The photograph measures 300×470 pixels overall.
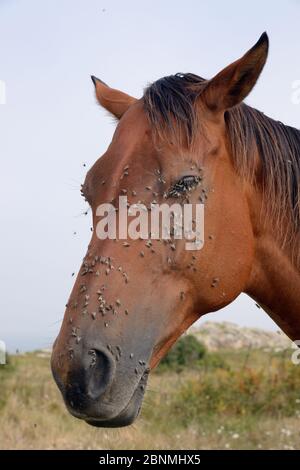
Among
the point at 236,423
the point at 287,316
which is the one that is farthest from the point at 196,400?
the point at 287,316

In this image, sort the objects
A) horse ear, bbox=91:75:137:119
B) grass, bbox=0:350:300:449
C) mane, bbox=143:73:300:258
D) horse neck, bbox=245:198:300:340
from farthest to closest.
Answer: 1. grass, bbox=0:350:300:449
2. horse ear, bbox=91:75:137:119
3. horse neck, bbox=245:198:300:340
4. mane, bbox=143:73:300:258

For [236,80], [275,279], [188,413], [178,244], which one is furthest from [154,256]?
[188,413]

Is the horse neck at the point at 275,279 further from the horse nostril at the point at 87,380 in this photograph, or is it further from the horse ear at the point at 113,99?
the horse ear at the point at 113,99

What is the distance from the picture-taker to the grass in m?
10.1

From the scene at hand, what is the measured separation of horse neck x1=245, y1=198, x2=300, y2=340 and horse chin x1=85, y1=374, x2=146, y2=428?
1.02 meters

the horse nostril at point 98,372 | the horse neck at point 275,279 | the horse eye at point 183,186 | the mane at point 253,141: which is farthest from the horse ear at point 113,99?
the horse nostril at point 98,372

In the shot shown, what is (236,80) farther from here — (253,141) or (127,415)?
(127,415)

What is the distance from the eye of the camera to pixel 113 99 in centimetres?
418

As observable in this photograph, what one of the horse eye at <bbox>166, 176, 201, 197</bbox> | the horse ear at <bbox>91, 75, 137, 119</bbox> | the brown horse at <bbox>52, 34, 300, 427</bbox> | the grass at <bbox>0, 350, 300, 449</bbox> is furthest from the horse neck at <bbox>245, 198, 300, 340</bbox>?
the grass at <bbox>0, 350, 300, 449</bbox>

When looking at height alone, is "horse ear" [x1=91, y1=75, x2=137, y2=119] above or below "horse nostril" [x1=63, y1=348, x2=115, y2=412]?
above

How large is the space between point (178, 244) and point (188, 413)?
365 inches

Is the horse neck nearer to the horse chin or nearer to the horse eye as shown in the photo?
the horse eye

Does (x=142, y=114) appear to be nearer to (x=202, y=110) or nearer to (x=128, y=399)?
(x=202, y=110)

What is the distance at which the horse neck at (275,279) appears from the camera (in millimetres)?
3475
